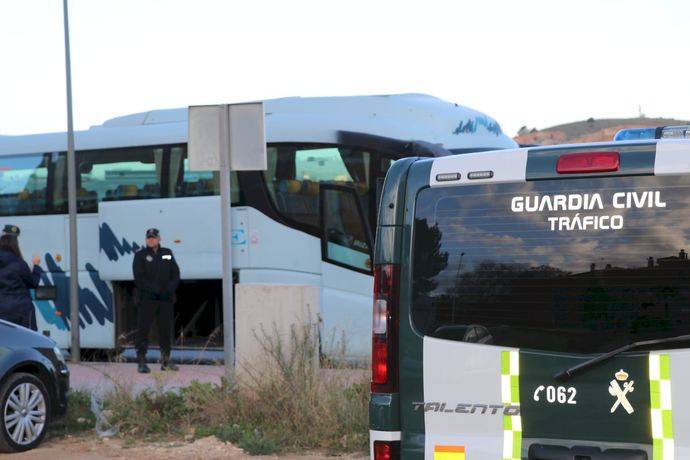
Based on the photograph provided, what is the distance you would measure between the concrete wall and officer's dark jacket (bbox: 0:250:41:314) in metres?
3.27

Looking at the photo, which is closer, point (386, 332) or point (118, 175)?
point (386, 332)

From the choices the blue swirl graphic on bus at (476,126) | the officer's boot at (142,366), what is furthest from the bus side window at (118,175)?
the blue swirl graphic on bus at (476,126)

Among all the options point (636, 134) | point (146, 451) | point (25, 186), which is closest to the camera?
point (636, 134)

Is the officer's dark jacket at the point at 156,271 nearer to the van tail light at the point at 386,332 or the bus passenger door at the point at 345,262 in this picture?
the bus passenger door at the point at 345,262

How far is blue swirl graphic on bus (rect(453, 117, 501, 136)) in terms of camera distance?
706 inches

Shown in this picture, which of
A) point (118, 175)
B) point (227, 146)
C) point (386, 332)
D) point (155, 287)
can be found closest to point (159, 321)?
point (155, 287)

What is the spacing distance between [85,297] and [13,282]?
16.2 feet

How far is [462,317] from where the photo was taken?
526cm

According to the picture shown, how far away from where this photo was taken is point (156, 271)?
15773mm

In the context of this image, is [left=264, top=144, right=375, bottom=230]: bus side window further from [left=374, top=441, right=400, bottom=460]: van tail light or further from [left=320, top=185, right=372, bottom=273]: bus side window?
[left=374, top=441, right=400, bottom=460]: van tail light

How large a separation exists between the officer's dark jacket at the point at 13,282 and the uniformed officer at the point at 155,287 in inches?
89.1

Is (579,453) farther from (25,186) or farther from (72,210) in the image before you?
(25,186)

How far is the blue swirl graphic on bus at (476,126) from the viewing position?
1792 centimetres

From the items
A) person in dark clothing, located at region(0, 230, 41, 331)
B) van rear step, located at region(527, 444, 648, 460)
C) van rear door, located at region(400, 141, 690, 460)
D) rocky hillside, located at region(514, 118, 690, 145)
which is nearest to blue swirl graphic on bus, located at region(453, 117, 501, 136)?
person in dark clothing, located at region(0, 230, 41, 331)
